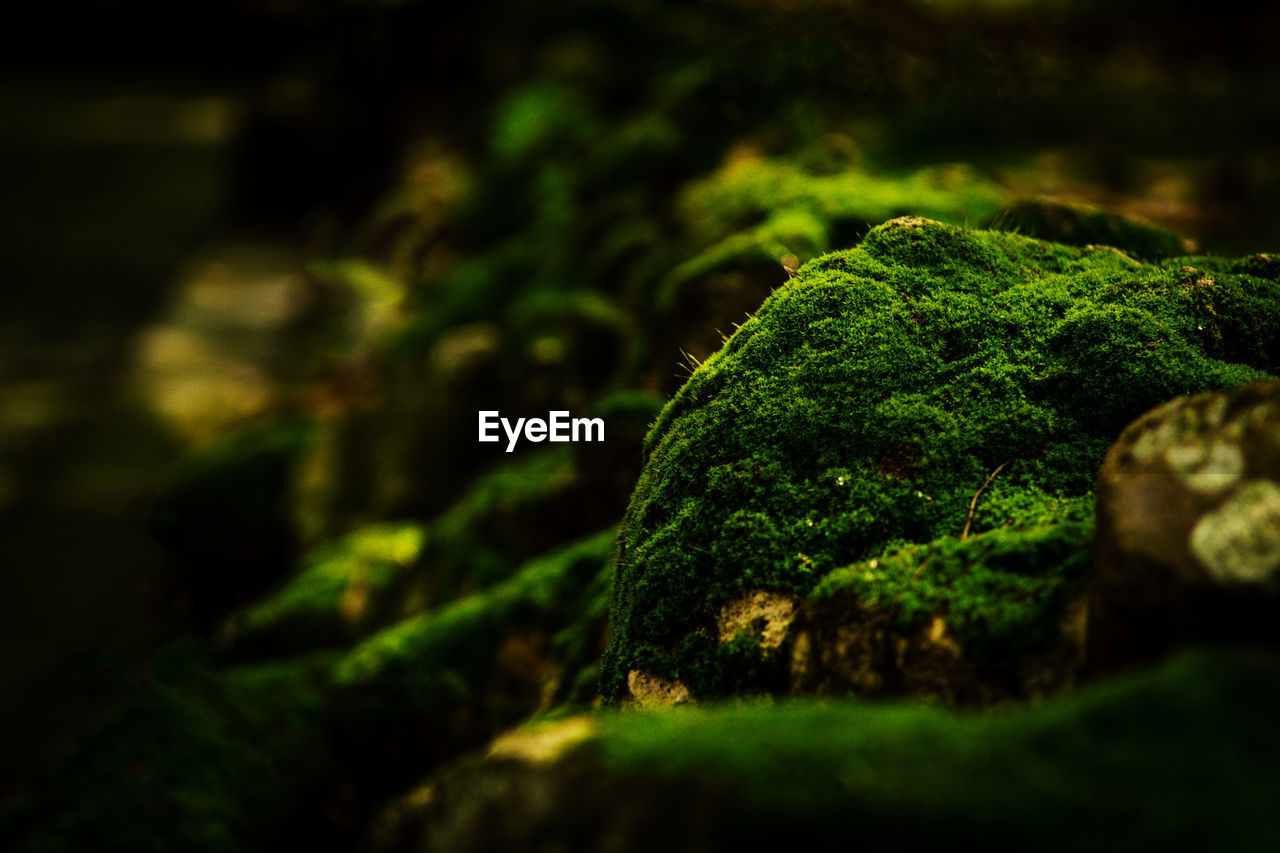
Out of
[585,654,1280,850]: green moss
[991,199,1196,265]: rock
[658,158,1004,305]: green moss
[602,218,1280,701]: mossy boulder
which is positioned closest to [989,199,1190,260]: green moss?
[991,199,1196,265]: rock

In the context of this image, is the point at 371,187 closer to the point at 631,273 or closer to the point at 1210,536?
the point at 631,273

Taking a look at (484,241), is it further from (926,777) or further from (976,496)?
(926,777)

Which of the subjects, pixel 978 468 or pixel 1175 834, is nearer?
pixel 1175 834

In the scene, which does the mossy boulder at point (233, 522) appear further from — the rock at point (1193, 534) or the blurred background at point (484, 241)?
the rock at point (1193, 534)

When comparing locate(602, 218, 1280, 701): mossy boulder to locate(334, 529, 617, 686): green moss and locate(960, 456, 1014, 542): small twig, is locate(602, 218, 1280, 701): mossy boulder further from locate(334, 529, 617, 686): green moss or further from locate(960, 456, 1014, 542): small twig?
locate(334, 529, 617, 686): green moss

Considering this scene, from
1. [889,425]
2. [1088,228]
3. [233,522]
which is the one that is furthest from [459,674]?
[233,522]

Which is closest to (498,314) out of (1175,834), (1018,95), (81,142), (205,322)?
(1018,95)
